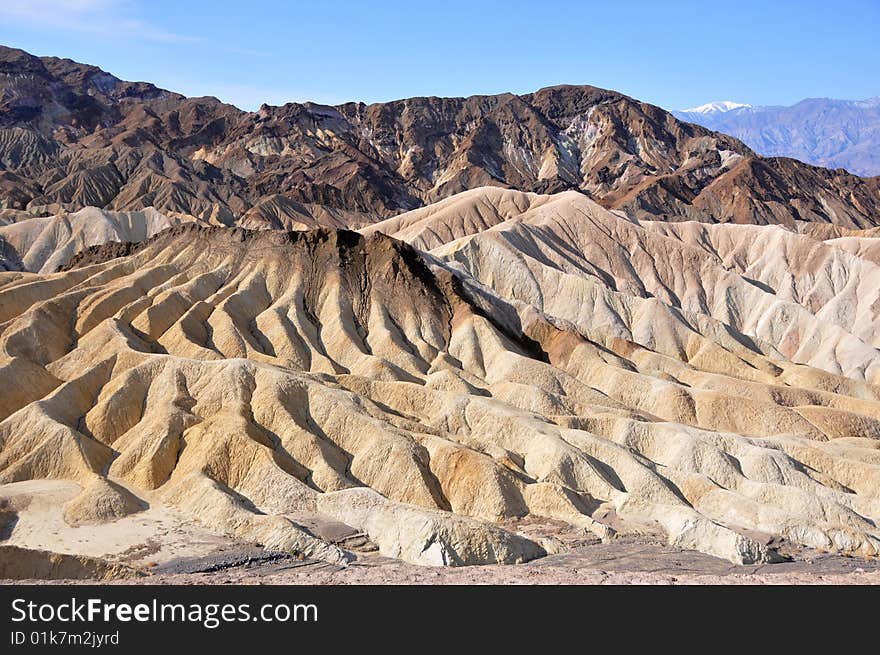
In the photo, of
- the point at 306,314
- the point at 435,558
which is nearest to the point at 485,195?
the point at 306,314

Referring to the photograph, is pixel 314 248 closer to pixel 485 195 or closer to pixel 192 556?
pixel 192 556

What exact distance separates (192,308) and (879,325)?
97.5 m

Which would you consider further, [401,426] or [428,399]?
[428,399]

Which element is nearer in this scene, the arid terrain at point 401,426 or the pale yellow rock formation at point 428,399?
the arid terrain at point 401,426

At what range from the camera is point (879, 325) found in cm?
12475

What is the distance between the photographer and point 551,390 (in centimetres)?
7812

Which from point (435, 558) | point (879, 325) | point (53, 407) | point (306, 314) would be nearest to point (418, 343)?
point (306, 314)

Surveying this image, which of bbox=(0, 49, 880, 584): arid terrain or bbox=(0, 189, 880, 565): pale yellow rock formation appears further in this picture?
bbox=(0, 189, 880, 565): pale yellow rock formation

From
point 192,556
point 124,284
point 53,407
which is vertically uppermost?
point 124,284

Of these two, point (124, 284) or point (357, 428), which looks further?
point (124, 284)

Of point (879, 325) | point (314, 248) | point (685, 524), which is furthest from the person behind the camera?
point (879, 325)

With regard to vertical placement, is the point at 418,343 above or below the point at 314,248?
below

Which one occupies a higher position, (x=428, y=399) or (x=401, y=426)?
(x=428, y=399)

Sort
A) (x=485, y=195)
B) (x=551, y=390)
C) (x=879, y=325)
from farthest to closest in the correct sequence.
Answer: (x=485, y=195)
(x=879, y=325)
(x=551, y=390)
